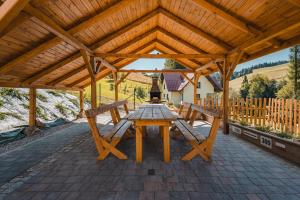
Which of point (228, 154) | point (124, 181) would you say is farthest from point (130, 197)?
point (228, 154)

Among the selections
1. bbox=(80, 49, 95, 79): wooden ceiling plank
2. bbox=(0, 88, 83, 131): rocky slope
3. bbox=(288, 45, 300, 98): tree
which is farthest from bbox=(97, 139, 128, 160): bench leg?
bbox=(288, 45, 300, 98): tree

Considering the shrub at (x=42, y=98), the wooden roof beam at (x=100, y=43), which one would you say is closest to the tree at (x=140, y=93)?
the shrub at (x=42, y=98)

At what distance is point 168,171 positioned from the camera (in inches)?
132

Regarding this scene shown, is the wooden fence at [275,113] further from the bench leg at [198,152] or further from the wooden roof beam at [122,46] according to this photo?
the wooden roof beam at [122,46]

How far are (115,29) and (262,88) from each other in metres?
30.1

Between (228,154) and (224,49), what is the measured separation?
4115 mm

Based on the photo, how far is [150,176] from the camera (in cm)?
315

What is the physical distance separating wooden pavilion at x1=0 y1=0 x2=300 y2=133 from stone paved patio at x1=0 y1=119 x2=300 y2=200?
8.53 ft

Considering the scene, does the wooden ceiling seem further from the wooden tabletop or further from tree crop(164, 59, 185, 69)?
tree crop(164, 59, 185, 69)

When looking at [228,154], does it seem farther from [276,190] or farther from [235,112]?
[235,112]

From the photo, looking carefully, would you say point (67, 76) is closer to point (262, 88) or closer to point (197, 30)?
point (197, 30)

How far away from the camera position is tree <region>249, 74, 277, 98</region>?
28797mm

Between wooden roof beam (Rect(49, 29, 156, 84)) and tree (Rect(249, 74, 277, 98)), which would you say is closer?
wooden roof beam (Rect(49, 29, 156, 84))

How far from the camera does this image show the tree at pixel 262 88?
94.5ft
